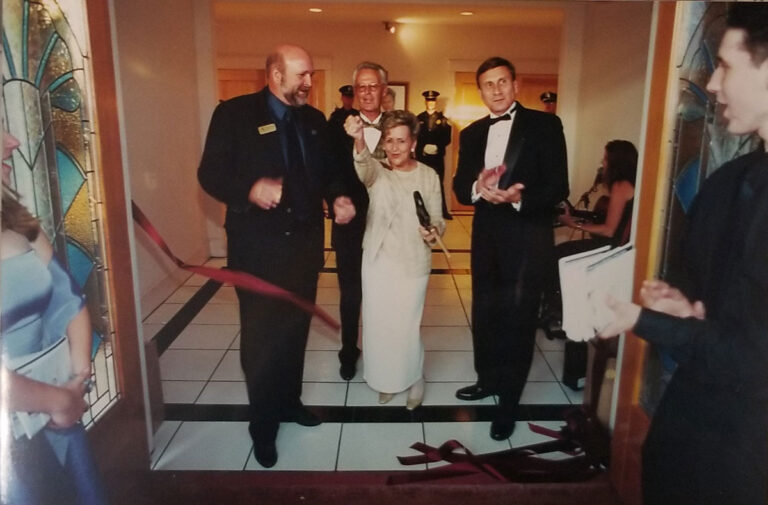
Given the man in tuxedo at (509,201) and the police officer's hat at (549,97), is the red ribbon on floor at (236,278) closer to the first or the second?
the man in tuxedo at (509,201)

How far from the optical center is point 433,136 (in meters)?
1.29

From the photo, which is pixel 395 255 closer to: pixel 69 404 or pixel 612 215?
pixel 612 215

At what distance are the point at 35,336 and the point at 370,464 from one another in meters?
0.84

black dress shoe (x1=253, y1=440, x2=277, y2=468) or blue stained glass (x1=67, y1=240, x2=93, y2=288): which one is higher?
blue stained glass (x1=67, y1=240, x2=93, y2=288)

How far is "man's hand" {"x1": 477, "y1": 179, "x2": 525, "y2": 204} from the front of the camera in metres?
1.26

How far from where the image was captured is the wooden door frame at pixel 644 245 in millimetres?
1121

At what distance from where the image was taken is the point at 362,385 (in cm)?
177

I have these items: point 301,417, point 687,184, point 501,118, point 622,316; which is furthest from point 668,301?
point 301,417

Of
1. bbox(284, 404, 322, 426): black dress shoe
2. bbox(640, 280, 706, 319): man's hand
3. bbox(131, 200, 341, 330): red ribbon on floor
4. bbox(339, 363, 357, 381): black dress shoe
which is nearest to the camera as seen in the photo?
bbox(640, 280, 706, 319): man's hand

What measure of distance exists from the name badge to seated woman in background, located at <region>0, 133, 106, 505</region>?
44cm

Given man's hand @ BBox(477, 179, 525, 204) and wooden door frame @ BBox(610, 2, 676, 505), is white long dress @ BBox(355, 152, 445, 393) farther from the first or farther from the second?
wooden door frame @ BBox(610, 2, 676, 505)

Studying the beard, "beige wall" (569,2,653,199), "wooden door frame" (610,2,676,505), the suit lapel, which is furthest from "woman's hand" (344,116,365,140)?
Answer: "wooden door frame" (610,2,676,505)

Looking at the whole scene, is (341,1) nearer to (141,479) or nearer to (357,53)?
(357,53)

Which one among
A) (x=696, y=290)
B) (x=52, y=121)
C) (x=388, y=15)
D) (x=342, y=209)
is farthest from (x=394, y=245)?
(x=52, y=121)
